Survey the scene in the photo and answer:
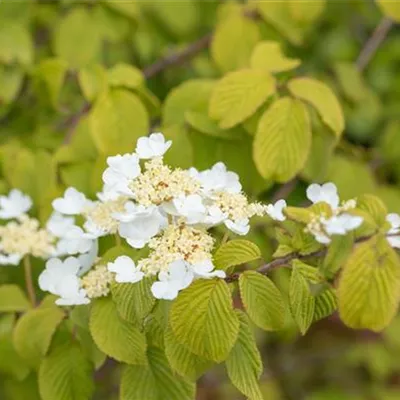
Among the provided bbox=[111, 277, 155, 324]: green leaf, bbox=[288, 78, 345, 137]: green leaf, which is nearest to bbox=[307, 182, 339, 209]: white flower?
bbox=[111, 277, 155, 324]: green leaf

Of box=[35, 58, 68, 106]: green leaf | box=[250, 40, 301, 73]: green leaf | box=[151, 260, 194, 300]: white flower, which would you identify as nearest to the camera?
box=[151, 260, 194, 300]: white flower

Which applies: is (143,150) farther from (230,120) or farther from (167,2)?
(167,2)

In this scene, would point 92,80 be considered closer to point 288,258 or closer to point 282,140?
point 282,140

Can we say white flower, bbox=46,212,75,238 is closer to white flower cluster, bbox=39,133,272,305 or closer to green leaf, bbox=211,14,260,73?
white flower cluster, bbox=39,133,272,305

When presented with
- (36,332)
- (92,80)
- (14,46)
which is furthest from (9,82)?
(36,332)

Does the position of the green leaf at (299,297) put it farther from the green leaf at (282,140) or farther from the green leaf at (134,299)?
the green leaf at (282,140)

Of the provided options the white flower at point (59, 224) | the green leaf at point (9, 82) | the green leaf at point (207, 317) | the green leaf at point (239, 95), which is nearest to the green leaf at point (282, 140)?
the green leaf at point (239, 95)
